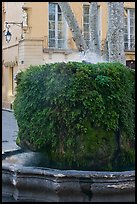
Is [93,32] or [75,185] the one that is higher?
[93,32]

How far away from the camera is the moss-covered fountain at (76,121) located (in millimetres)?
4480

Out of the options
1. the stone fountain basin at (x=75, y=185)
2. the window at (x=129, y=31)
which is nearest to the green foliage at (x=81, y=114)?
the stone fountain basin at (x=75, y=185)

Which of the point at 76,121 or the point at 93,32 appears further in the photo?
the point at 93,32

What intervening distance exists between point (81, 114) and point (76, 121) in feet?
0.29

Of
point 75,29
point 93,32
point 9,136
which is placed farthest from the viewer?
point 9,136

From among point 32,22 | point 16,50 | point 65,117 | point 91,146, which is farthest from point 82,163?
point 16,50

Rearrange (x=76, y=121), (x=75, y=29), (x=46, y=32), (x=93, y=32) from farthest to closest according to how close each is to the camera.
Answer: (x=46, y=32), (x=75, y=29), (x=93, y=32), (x=76, y=121)

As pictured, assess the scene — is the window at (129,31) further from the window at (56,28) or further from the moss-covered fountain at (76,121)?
the moss-covered fountain at (76,121)

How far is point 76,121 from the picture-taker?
178 inches

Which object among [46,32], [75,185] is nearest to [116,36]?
[75,185]

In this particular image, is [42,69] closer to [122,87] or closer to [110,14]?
[122,87]

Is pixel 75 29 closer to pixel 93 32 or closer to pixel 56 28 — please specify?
pixel 93 32

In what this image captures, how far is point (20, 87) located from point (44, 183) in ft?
4.60

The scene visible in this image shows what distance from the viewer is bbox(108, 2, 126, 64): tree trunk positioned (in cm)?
698
